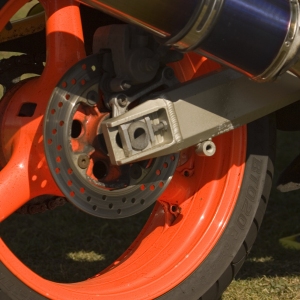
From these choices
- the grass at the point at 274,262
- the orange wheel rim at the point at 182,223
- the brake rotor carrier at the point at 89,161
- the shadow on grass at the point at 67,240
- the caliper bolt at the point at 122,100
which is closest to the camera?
the brake rotor carrier at the point at 89,161

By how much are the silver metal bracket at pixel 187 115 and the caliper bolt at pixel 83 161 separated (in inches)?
3.7

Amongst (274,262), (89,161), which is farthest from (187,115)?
(274,262)

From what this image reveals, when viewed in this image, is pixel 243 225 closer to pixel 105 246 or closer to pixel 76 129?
pixel 76 129

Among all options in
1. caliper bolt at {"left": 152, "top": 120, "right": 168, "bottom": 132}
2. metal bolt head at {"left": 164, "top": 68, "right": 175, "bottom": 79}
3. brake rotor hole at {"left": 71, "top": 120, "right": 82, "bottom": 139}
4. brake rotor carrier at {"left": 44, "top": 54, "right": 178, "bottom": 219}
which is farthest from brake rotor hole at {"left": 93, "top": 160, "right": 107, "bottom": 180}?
metal bolt head at {"left": 164, "top": 68, "right": 175, "bottom": 79}

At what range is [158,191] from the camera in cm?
218

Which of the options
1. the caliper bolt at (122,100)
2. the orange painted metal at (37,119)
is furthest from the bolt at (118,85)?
the orange painted metal at (37,119)

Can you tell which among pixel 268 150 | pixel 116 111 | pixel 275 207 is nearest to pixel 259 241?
pixel 275 207

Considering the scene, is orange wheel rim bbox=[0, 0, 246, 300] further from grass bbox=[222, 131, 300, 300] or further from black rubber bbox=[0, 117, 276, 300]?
grass bbox=[222, 131, 300, 300]

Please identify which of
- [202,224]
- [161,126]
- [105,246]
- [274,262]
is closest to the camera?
[161,126]

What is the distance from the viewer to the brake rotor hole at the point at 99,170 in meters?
2.14

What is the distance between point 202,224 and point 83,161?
495 mm

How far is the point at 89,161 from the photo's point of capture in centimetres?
208

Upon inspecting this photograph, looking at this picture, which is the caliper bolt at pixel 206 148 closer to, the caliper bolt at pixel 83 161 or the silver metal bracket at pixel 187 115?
the silver metal bracket at pixel 187 115

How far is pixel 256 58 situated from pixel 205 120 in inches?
11.8
